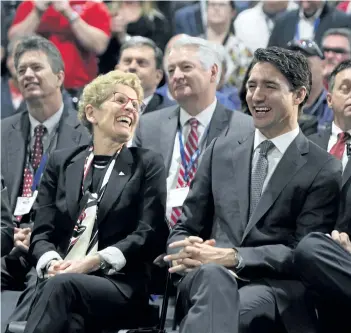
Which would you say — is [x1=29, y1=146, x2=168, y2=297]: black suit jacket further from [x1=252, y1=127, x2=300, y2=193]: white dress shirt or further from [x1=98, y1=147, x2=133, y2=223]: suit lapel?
[x1=252, y1=127, x2=300, y2=193]: white dress shirt

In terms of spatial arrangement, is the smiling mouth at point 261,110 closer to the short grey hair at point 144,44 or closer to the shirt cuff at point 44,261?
the shirt cuff at point 44,261

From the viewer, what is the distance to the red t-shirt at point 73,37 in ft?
20.1

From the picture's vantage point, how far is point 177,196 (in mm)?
4473

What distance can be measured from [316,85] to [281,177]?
6.09 feet

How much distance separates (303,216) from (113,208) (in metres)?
0.88

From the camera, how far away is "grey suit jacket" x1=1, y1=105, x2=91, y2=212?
4.91 meters

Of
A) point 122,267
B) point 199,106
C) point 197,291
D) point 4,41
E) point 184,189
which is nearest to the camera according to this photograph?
point 197,291

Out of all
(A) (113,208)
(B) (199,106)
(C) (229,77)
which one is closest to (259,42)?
(C) (229,77)

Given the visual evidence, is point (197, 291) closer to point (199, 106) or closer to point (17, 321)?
point (17, 321)

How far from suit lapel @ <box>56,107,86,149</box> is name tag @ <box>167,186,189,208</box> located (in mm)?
765

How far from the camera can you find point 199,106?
4.91 metres

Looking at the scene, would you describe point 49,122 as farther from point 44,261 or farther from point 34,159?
point 44,261

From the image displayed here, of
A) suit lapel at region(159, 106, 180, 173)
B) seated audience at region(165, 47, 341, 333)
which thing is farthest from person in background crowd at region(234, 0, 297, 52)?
seated audience at region(165, 47, 341, 333)

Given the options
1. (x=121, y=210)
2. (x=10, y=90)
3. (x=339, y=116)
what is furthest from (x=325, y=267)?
(x=10, y=90)
